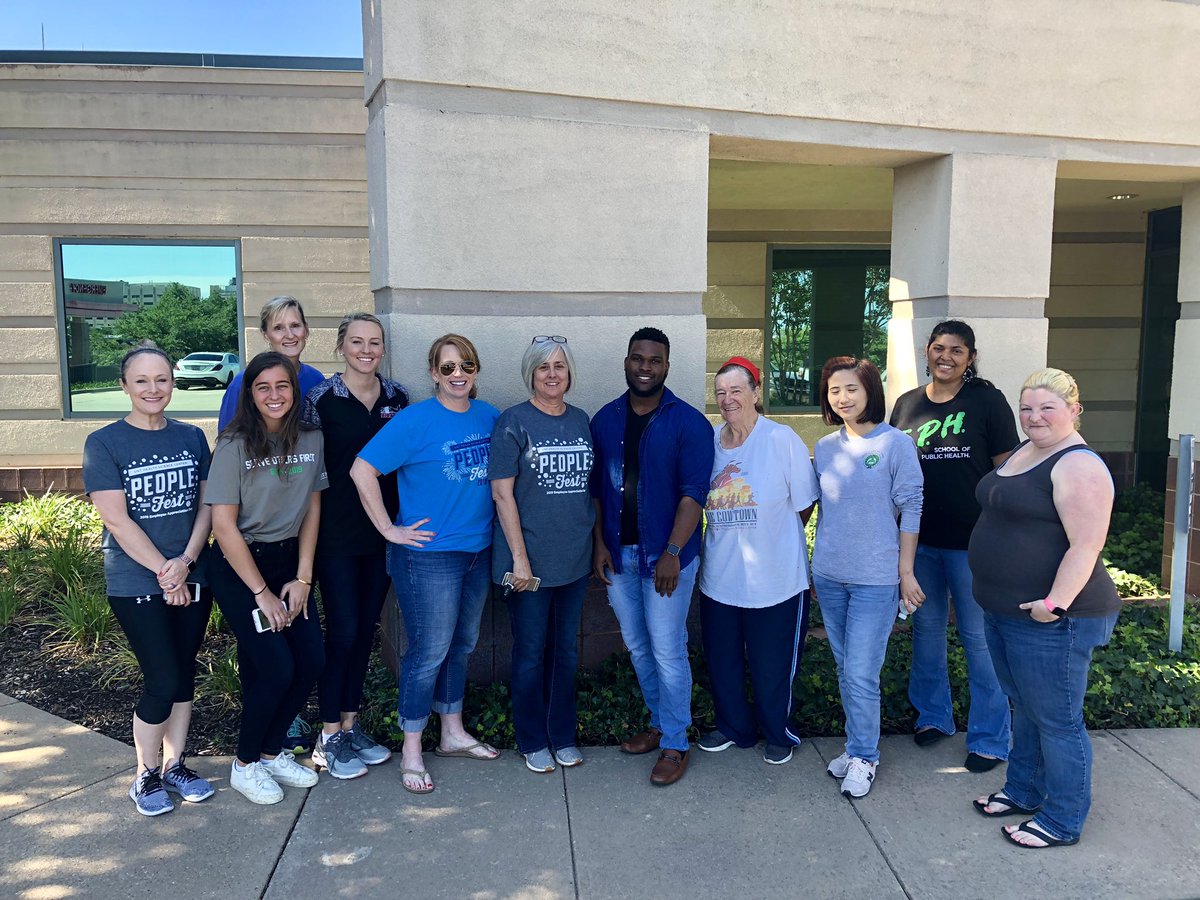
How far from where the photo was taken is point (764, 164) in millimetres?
6562

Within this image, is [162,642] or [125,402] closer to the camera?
[162,642]

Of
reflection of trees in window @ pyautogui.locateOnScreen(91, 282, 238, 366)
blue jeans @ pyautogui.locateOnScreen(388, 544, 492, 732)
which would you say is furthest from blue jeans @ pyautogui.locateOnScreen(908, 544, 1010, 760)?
reflection of trees in window @ pyautogui.locateOnScreen(91, 282, 238, 366)

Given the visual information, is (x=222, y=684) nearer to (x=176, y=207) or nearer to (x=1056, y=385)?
(x=1056, y=385)

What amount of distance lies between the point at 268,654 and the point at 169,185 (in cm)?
675

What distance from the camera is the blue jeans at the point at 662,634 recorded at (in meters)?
3.84

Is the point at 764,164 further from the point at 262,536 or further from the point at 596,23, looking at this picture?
the point at 262,536

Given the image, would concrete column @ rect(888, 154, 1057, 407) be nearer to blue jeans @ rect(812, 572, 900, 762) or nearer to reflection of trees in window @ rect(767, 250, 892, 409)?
blue jeans @ rect(812, 572, 900, 762)

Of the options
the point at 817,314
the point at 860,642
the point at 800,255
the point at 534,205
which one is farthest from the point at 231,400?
the point at 817,314

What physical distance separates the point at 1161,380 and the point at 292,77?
31.2 ft

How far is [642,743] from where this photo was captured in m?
4.10

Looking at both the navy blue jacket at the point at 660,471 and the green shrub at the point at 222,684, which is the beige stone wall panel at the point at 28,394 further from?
the navy blue jacket at the point at 660,471

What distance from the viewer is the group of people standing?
3350 mm

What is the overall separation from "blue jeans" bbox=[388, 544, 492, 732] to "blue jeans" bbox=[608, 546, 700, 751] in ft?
2.01

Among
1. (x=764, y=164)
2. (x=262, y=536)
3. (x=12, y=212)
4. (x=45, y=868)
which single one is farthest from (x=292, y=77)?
(x=45, y=868)
